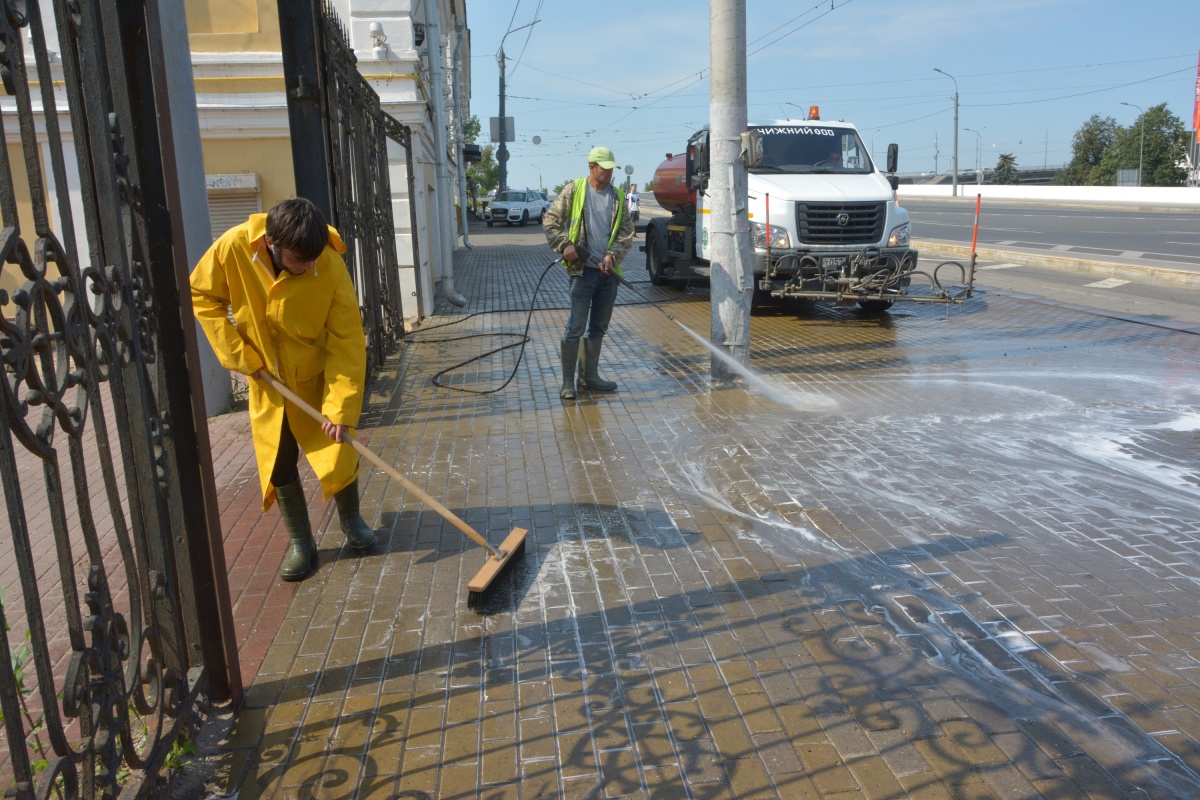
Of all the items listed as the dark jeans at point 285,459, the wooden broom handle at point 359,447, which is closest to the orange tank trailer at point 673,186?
the dark jeans at point 285,459

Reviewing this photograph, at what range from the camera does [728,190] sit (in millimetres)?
8102

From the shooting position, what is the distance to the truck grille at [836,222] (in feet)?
37.3

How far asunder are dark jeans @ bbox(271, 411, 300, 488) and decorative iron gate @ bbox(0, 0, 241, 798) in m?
1.08

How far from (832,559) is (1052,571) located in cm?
98

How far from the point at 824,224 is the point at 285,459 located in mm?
8615

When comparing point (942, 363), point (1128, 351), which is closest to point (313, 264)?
point (942, 363)

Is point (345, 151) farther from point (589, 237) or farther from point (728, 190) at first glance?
point (728, 190)

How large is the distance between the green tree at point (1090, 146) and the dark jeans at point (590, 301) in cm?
7272

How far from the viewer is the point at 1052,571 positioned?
4.26 m

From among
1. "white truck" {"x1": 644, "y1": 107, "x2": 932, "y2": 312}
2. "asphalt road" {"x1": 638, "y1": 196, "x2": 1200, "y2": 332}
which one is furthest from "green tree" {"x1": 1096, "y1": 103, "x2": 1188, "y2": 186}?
"white truck" {"x1": 644, "y1": 107, "x2": 932, "y2": 312}

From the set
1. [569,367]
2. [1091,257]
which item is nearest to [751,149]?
[569,367]

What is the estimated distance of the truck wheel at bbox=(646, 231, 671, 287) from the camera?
52.0 ft

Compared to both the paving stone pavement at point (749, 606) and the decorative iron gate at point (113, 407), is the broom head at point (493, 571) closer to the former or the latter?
the paving stone pavement at point (749, 606)

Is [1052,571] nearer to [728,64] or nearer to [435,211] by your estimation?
[728,64]
